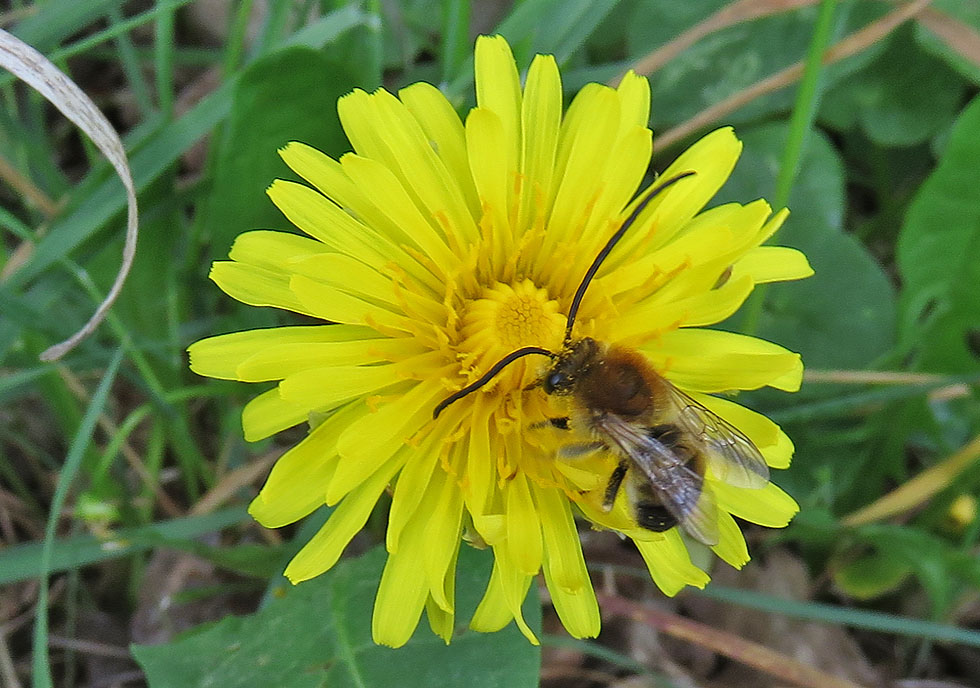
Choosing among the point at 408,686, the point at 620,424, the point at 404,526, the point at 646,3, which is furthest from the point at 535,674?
the point at 646,3

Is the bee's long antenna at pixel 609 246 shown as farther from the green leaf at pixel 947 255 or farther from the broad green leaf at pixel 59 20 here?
the broad green leaf at pixel 59 20

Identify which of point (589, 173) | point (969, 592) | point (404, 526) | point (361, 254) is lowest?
point (969, 592)

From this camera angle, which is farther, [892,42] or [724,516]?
[892,42]

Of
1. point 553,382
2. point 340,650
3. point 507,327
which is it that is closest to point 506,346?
point 507,327

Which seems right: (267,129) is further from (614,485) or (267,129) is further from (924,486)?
(924,486)

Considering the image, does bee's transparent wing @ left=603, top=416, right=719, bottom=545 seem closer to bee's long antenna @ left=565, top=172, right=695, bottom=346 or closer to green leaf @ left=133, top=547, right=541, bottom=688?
bee's long antenna @ left=565, top=172, right=695, bottom=346

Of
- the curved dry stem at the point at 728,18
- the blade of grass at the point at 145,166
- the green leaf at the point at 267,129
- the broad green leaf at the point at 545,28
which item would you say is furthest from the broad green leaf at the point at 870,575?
the blade of grass at the point at 145,166

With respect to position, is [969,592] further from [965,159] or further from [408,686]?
[408,686]
